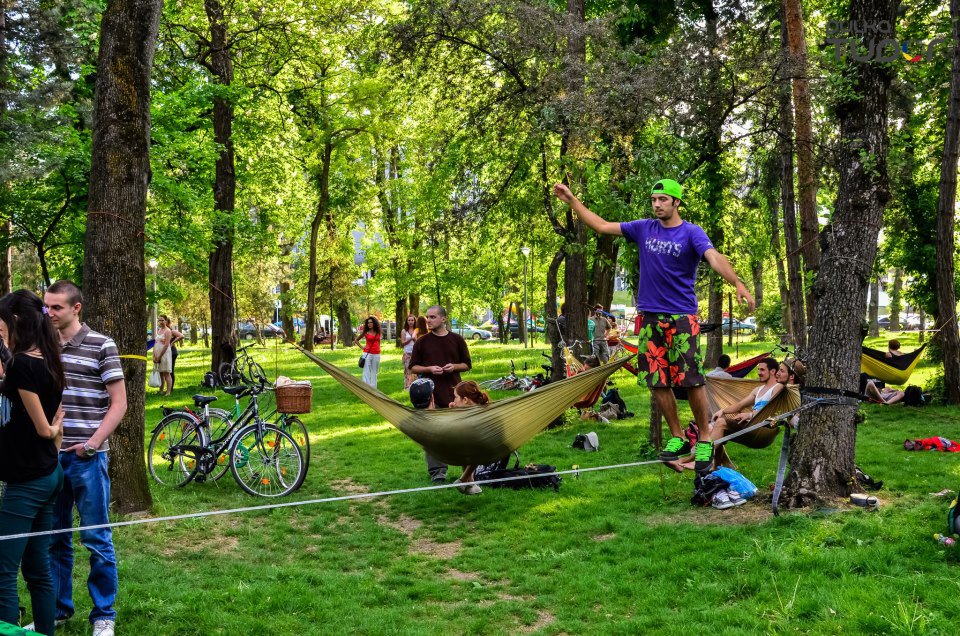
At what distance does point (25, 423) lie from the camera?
2955 mm

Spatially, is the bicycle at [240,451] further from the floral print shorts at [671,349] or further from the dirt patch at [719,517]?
the floral print shorts at [671,349]

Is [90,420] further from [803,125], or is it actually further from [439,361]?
[803,125]

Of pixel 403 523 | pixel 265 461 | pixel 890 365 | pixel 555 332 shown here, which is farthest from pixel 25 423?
pixel 555 332

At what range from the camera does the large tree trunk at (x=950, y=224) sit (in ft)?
31.5

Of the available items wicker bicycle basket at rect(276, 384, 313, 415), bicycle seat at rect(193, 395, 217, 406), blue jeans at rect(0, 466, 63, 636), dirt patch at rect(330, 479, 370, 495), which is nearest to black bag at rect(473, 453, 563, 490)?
dirt patch at rect(330, 479, 370, 495)

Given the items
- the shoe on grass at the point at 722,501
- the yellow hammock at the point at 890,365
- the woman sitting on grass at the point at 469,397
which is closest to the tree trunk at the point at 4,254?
the woman sitting on grass at the point at 469,397

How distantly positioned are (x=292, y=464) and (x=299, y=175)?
635 inches

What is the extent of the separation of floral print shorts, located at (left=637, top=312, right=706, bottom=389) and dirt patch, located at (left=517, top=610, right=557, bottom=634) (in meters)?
1.32

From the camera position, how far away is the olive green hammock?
4.68 metres

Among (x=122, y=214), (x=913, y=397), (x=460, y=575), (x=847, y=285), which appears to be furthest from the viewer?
(x=913, y=397)

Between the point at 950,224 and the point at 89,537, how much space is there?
996 centimetres

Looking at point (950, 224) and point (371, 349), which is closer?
point (950, 224)

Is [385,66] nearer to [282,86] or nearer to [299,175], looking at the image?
[282,86]

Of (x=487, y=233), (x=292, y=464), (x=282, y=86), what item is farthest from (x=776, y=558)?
(x=282, y=86)
